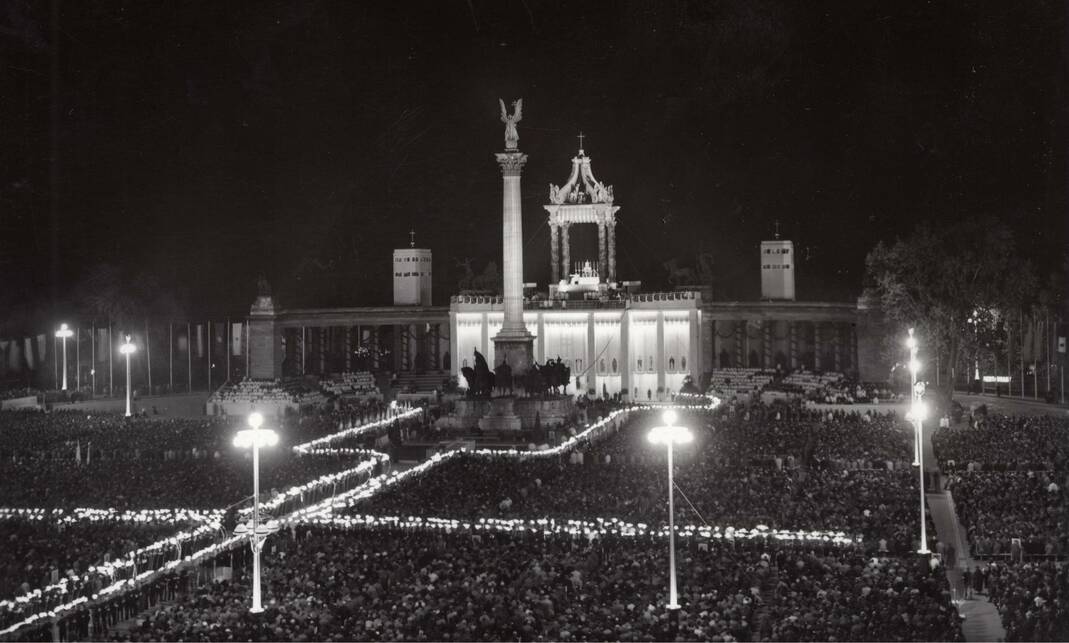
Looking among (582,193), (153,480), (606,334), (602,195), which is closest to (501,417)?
(606,334)

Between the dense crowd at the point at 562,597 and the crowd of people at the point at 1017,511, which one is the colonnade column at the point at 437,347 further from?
the dense crowd at the point at 562,597

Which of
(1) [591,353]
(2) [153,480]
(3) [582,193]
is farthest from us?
(3) [582,193]

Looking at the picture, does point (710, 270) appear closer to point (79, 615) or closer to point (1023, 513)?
point (1023, 513)

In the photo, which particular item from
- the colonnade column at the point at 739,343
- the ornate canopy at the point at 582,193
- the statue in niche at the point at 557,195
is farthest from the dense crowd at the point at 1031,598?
the colonnade column at the point at 739,343

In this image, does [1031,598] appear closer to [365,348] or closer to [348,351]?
[348,351]

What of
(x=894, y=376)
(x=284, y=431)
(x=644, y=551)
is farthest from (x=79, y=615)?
(x=894, y=376)

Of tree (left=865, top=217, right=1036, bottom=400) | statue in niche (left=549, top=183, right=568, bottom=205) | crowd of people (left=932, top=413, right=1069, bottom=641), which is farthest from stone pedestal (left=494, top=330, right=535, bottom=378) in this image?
crowd of people (left=932, top=413, right=1069, bottom=641)
